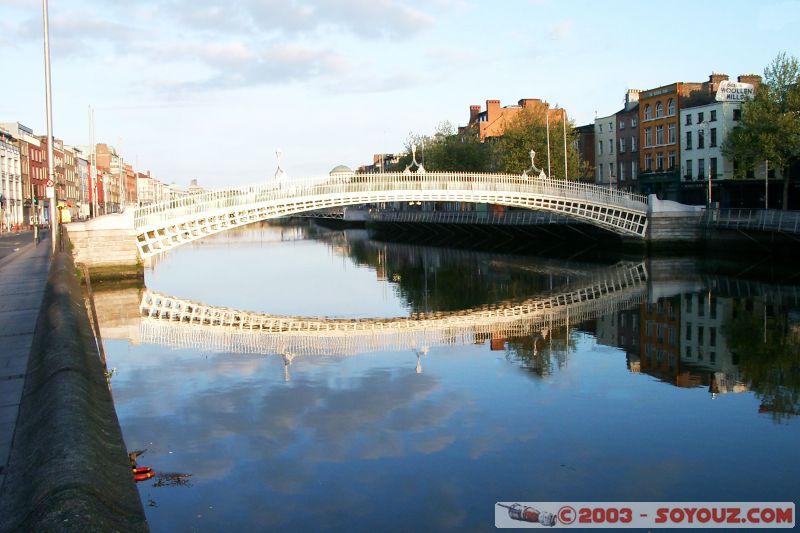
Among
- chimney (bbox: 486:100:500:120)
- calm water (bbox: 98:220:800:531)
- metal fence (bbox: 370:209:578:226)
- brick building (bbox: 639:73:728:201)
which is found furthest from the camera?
chimney (bbox: 486:100:500:120)

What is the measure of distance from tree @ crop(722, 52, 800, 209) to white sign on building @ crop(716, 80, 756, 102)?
4.10 metres

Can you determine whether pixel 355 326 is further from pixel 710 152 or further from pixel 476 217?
pixel 476 217

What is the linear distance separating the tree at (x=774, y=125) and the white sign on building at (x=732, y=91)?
13.4 feet

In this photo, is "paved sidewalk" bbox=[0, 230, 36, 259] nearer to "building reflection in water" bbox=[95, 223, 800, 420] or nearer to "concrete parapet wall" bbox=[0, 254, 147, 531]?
"building reflection in water" bbox=[95, 223, 800, 420]

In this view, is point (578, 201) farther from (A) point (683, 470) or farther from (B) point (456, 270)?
(A) point (683, 470)

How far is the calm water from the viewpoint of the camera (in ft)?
27.1

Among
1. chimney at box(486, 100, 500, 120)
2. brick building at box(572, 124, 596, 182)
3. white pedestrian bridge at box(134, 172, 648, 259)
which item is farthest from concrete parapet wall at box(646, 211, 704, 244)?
chimney at box(486, 100, 500, 120)

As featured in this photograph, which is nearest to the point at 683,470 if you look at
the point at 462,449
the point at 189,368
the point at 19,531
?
the point at 462,449

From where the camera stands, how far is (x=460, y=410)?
11641 mm

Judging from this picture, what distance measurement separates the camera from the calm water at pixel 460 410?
27.1ft

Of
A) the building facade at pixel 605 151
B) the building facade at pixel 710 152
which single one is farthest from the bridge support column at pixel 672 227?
the building facade at pixel 605 151

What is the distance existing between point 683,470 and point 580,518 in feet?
5.69

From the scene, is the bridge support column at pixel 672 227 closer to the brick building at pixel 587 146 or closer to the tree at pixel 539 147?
the tree at pixel 539 147

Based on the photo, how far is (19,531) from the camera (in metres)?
3.11
